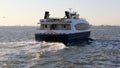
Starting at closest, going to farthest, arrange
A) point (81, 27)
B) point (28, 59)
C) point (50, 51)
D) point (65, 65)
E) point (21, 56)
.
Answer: point (65, 65) → point (28, 59) → point (21, 56) → point (50, 51) → point (81, 27)

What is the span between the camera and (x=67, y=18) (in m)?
53.4

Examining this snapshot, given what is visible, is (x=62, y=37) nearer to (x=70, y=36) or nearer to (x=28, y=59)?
(x=70, y=36)

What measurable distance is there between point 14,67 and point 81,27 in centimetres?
2988

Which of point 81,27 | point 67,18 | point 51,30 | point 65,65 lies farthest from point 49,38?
point 65,65

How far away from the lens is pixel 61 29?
5066cm

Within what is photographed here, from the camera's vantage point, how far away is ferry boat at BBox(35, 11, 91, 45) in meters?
47.6

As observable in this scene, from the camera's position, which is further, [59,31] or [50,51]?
[59,31]

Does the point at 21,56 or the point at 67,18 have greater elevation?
the point at 67,18

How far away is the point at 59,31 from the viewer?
1912 inches

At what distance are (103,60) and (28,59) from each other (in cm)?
739

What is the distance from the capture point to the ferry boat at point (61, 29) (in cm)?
4759

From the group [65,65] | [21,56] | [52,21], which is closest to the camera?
[65,65]

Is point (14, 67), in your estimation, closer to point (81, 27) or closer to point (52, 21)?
point (52, 21)

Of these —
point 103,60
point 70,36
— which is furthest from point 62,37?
point 103,60
